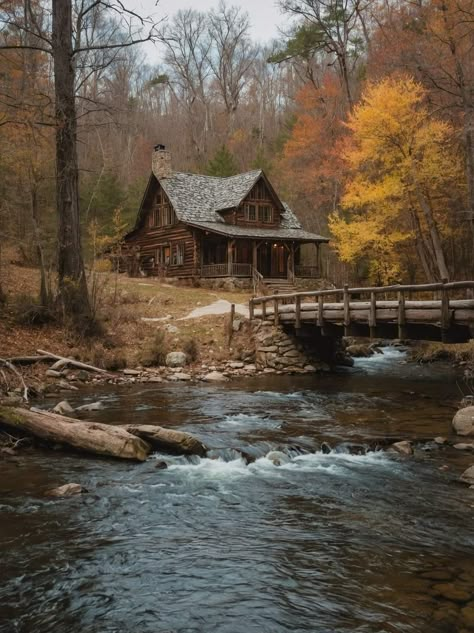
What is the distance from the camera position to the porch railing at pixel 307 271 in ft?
115

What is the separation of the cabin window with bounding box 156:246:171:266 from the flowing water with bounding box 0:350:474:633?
26.4 m

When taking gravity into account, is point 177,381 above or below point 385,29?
below

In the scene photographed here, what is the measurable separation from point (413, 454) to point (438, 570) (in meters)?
A: 3.91

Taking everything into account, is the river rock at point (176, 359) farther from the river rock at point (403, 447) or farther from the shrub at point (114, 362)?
the river rock at point (403, 447)

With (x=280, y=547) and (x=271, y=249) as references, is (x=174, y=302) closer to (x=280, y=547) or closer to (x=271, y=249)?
(x=271, y=249)

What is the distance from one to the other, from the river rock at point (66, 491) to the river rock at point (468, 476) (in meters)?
4.88

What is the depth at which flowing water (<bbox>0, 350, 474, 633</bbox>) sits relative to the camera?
401 cm

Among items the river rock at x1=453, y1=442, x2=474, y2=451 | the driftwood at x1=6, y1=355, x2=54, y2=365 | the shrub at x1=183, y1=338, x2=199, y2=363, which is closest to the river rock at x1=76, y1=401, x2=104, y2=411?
the driftwood at x1=6, y1=355, x2=54, y2=365

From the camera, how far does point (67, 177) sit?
1555 centimetres

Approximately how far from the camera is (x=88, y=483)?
6.70 metres

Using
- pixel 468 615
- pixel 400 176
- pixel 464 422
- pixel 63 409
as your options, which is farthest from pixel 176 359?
pixel 400 176

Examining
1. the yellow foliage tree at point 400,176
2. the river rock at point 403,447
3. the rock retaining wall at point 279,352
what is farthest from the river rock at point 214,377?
the yellow foliage tree at point 400,176

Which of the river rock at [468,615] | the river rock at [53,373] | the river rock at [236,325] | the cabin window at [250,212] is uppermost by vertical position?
the cabin window at [250,212]

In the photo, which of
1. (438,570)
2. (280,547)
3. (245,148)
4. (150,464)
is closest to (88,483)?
(150,464)
